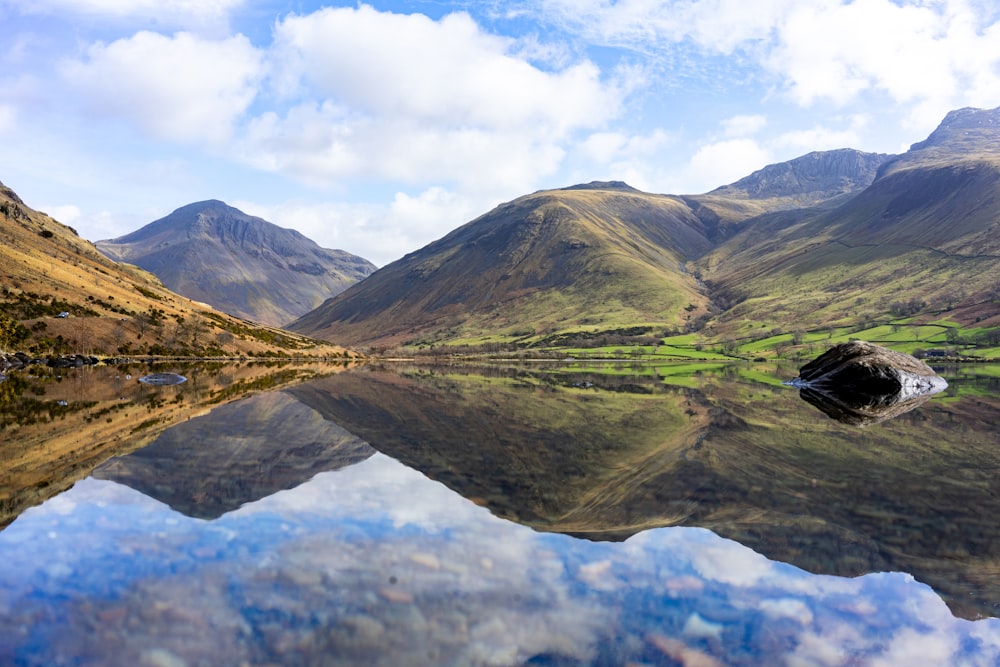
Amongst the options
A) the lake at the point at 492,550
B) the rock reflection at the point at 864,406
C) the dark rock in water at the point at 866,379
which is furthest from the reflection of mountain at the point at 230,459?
the dark rock in water at the point at 866,379

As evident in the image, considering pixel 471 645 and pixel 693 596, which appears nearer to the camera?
pixel 471 645

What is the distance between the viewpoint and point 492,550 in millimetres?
11430

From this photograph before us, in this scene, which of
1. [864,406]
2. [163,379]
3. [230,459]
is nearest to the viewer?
[230,459]

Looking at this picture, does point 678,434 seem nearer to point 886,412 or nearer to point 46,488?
point 886,412

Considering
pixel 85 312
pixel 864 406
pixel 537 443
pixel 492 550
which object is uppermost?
pixel 85 312

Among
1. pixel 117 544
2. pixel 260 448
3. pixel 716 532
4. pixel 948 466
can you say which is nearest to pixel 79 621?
pixel 117 544

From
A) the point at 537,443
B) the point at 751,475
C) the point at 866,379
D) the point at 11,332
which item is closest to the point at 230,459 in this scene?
the point at 537,443

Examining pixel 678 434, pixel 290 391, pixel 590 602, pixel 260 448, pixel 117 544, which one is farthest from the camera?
pixel 290 391

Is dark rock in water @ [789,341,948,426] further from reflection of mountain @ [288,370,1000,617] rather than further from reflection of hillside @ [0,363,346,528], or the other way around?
reflection of hillside @ [0,363,346,528]

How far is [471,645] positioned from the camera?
780 centimetres

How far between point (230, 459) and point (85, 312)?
105 meters

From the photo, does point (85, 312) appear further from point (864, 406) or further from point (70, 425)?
point (864, 406)

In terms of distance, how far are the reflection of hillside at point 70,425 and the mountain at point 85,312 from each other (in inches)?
2073

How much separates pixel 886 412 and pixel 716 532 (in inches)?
1251
